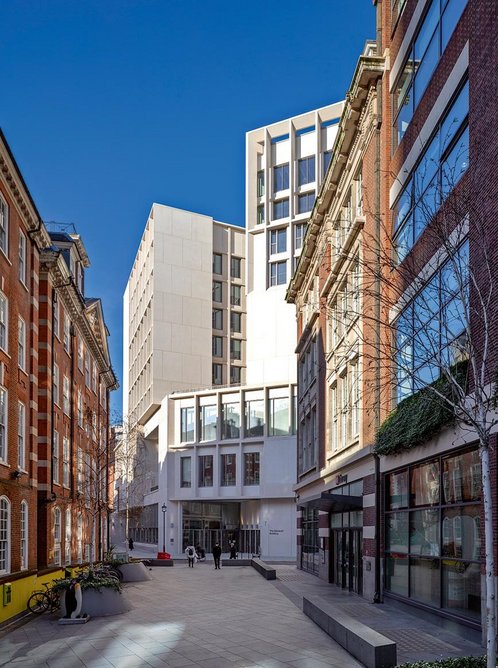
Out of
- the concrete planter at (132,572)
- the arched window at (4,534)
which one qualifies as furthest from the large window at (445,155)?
the concrete planter at (132,572)

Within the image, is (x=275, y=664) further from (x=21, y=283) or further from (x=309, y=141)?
(x=309, y=141)

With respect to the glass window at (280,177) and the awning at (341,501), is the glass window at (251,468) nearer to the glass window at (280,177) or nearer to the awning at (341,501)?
the glass window at (280,177)

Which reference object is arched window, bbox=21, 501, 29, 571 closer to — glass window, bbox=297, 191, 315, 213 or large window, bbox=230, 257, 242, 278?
glass window, bbox=297, 191, 315, 213

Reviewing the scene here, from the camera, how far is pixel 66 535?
3042cm

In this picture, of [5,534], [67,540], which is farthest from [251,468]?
[5,534]

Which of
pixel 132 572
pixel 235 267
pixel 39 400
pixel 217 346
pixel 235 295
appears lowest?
pixel 132 572

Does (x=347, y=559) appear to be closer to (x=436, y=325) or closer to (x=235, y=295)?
(x=436, y=325)

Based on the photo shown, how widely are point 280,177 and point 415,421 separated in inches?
2201

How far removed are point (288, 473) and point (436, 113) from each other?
46.0 metres

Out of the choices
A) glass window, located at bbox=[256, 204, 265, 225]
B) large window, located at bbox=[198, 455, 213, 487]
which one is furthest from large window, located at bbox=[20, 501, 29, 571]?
glass window, located at bbox=[256, 204, 265, 225]

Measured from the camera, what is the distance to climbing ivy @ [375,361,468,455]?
1413cm

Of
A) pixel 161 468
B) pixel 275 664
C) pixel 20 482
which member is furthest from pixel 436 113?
pixel 161 468

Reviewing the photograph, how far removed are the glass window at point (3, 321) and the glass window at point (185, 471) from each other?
47.4 meters

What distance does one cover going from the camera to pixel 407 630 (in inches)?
607
